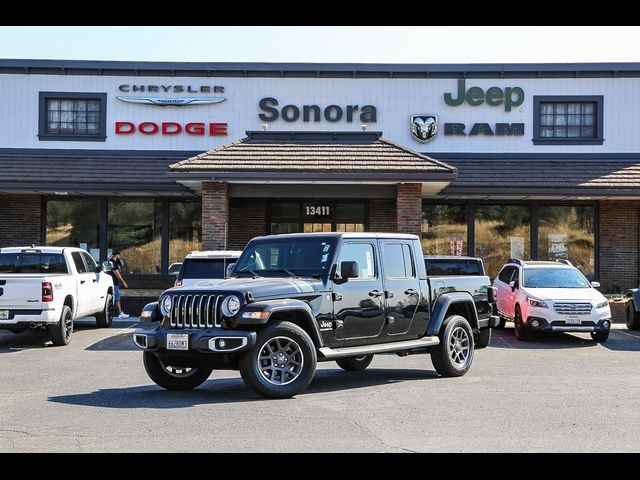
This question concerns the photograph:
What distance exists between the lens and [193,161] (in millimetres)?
20719

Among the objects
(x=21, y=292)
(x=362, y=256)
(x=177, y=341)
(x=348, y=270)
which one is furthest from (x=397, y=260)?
(x=21, y=292)

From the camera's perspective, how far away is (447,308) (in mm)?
11523

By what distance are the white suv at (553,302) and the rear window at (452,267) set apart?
109 cm

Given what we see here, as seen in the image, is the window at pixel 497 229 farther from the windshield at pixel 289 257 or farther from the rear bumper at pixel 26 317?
the windshield at pixel 289 257

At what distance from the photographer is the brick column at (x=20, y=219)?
2544 cm

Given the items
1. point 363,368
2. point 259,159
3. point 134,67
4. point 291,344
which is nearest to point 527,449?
point 291,344

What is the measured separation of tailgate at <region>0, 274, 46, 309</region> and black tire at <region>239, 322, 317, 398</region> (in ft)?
22.8

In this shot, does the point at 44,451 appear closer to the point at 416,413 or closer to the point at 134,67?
the point at 416,413

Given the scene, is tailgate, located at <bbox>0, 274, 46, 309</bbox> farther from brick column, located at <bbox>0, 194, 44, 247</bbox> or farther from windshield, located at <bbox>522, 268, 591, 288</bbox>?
brick column, located at <bbox>0, 194, 44, 247</bbox>

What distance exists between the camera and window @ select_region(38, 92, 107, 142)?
2580cm

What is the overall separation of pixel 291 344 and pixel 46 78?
19.1 meters

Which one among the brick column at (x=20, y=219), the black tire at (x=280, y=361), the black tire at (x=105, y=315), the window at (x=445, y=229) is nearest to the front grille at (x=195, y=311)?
the black tire at (x=280, y=361)

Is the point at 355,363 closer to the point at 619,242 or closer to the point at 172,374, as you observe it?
the point at 172,374

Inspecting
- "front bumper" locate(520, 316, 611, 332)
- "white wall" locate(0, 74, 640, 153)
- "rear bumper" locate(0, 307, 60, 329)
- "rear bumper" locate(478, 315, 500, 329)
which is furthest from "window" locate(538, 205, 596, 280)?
"rear bumper" locate(0, 307, 60, 329)
